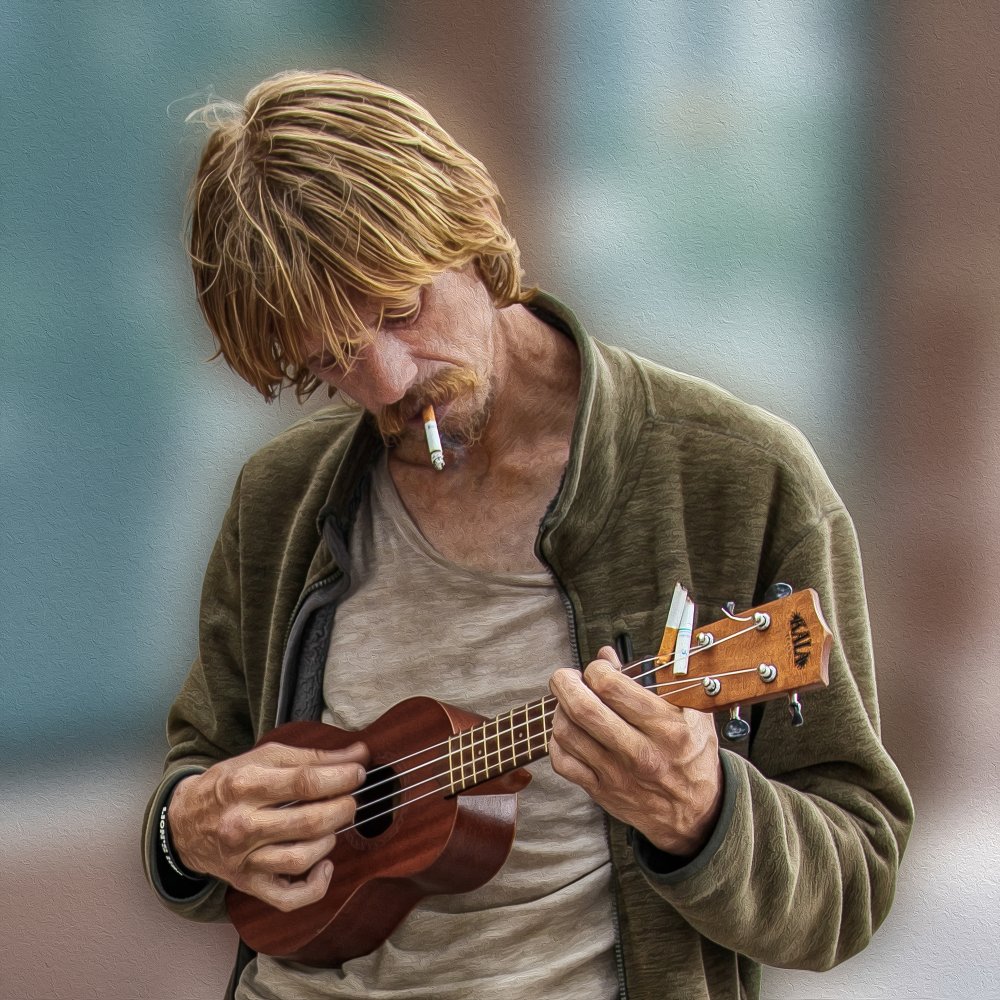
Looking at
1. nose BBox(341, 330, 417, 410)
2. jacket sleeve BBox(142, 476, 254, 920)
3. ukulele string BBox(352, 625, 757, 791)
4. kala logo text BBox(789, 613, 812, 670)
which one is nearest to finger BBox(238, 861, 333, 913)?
ukulele string BBox(352, 625, 757, 791)

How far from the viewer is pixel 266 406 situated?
191 centimetres

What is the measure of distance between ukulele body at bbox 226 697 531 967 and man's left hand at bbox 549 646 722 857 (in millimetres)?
165

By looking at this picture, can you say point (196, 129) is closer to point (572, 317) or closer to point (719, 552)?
point (572, 317)

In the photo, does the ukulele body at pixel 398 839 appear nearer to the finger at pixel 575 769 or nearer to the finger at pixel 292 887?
the finger at pixel 292 887

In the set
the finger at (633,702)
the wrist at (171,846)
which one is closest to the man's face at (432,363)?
the finger at (633,702)

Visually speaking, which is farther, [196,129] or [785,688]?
[196,129]

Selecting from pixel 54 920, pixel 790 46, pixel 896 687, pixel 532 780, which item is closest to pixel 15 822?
pixel 54 920

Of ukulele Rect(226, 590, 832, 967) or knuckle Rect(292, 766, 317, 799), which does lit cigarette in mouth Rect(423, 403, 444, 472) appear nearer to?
ukulele Rect(226, 590, 832, 967)

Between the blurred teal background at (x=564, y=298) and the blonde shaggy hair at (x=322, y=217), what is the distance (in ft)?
1.26

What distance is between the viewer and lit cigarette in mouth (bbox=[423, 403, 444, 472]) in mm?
1374

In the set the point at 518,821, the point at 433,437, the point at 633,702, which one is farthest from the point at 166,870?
the point at 633,702

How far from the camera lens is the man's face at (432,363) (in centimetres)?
136

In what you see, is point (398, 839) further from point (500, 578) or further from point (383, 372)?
point (383, 372)

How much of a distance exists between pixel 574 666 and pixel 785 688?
371mm
